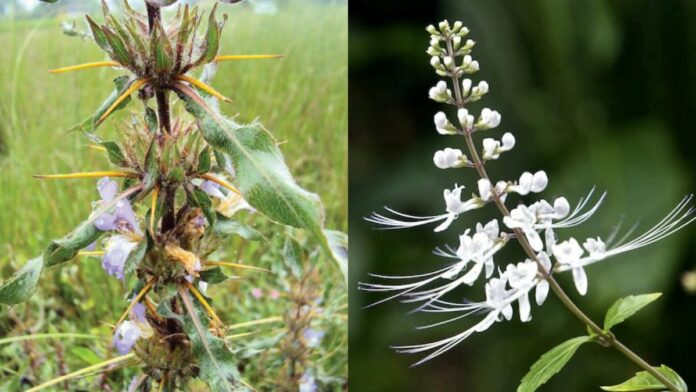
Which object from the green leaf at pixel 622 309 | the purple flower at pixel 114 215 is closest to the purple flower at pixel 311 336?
the purple flower at pixel 114 215

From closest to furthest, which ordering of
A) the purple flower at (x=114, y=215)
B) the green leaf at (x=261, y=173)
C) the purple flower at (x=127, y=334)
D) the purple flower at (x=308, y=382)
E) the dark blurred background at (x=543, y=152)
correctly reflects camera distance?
the green leaf at (x=261, y=173), the purple flower at (x=114, y=215), the purple flower at (x=127, y=334), the dark blurred background at (x=543, y=152), the purple flower at (x=308, y=382)

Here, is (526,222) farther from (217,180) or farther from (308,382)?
(308,382)

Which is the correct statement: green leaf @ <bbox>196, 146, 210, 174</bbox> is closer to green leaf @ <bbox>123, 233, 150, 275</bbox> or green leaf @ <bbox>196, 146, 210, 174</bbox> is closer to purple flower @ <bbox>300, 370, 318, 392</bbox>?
green leaf @ <bbox>123, 233, 150, 275</bbox>

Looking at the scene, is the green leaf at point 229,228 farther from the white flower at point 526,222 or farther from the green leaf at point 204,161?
the white flower at point 526,222

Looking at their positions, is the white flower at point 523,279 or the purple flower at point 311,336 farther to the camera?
the purple flower at point 311,336

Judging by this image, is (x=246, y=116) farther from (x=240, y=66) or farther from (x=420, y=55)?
(x=420, y=55)

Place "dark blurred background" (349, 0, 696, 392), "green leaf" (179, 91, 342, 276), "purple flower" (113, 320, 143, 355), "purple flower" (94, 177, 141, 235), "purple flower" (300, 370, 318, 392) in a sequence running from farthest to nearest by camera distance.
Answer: "purple flower" (300, 370, 318, 392) < "dark blurred background" (349, 0, 696, 392) < "purple flower" (113, 320, 143, 355) < "purple flower" (94, 177, 141, 235) < "green leaf" (179, 91, 342, 276)

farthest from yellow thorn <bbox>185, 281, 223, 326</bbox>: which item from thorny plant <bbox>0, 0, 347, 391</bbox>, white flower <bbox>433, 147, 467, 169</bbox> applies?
white flower <bbox>433, 147, 467, 169</bbox>
